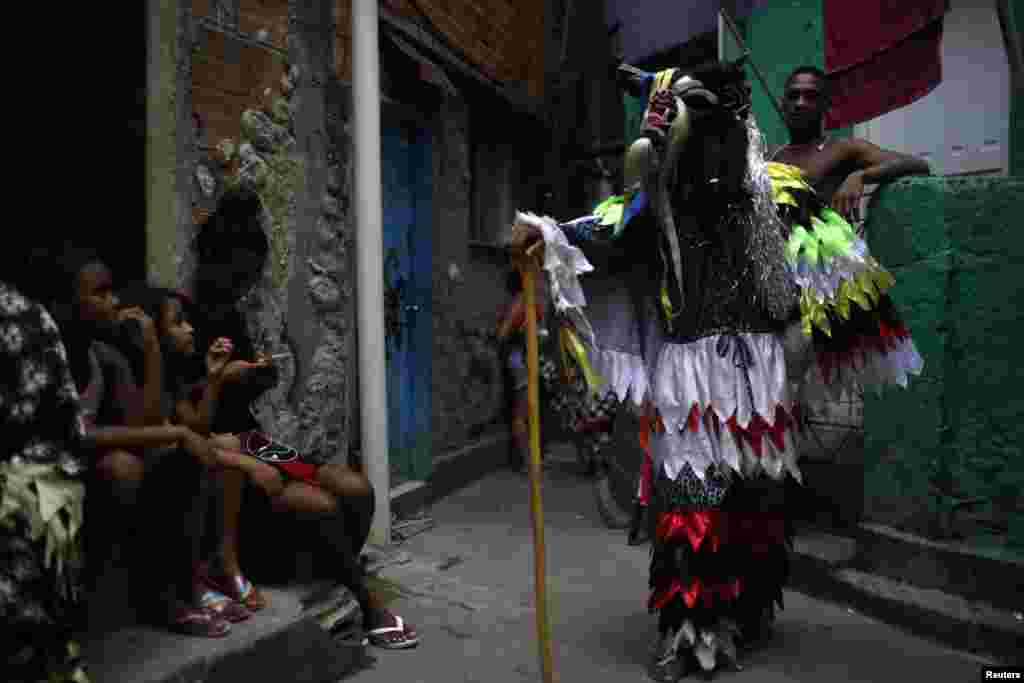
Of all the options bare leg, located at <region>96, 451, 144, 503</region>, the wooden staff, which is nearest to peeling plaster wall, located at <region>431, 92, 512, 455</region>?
the wooden staff

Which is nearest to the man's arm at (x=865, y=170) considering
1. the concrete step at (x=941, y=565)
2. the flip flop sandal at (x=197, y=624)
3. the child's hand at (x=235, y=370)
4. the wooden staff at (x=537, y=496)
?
the concrete step at (x=941, y=565)

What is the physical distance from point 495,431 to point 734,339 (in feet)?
15.6

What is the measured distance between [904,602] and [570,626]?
4.90 feet

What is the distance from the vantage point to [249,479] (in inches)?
134

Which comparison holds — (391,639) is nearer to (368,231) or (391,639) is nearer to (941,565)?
(368,231)

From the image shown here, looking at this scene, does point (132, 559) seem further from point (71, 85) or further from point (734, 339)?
point (734, 339)

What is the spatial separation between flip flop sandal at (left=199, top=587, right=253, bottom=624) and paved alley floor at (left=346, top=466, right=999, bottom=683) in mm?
546

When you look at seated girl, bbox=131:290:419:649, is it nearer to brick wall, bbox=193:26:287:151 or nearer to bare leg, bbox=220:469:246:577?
bare leg, bbox=220:469:246:577

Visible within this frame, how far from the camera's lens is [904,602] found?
12.9 feet

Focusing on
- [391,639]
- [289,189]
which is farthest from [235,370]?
[391,639]

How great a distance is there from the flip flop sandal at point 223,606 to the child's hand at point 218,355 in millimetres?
833

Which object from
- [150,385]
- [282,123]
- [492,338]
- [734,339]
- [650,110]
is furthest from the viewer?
[492,338]

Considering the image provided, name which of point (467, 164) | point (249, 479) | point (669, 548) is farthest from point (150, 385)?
point (467, 164)

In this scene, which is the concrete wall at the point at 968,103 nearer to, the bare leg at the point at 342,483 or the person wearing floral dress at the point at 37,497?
the bare leg at the point at 342,483
